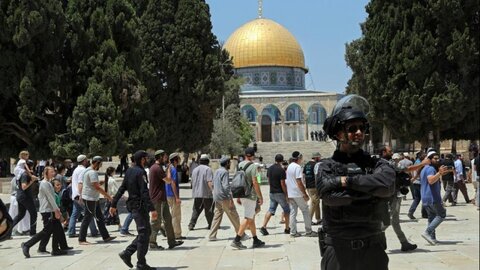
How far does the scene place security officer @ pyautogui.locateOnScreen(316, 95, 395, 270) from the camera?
12.0 ft

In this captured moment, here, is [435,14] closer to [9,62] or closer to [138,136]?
[138,136]

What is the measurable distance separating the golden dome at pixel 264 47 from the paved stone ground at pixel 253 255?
71.9 meters

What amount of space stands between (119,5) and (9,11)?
4.08 m

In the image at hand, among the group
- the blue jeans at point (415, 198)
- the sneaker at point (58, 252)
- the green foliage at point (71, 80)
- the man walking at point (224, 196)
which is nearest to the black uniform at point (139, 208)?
the sneaker at point (58, 252)

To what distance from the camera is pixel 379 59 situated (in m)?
31.4

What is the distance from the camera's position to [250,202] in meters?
10.9

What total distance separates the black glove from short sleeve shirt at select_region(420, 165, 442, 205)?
6850 millimetres

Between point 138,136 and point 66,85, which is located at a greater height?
point 66,85

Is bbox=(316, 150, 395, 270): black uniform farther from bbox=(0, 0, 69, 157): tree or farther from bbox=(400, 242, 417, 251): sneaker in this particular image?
bbox=(0, 0, 69, 157): tree

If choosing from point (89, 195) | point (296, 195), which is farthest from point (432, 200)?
point (89, 195)

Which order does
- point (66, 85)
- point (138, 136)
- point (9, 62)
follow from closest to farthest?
point (9, 62) < point (66, 85) < point (138, 136)

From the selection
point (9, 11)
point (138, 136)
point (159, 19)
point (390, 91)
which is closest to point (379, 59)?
point (390, 91)

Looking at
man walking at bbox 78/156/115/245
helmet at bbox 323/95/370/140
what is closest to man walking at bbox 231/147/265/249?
man walking at bbox 78/156/115/245

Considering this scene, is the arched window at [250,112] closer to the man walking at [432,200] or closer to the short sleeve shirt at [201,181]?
the short sleeve shirt at [201,181]
